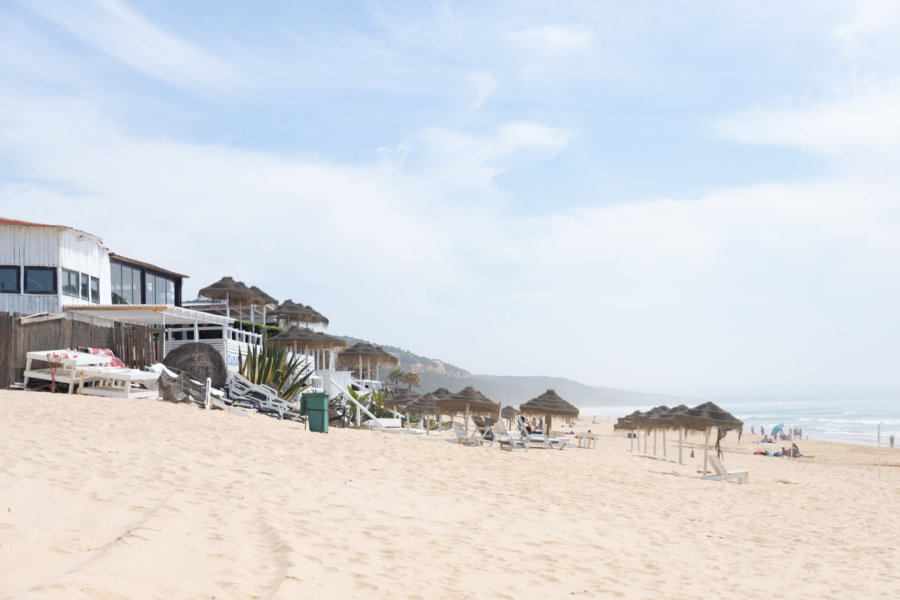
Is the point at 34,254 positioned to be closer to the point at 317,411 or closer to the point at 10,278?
the point at 10,278

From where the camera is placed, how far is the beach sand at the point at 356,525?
514 centimetres

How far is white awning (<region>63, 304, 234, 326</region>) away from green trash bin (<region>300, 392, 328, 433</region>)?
6.79 metres

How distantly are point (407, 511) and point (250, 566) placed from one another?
289cm

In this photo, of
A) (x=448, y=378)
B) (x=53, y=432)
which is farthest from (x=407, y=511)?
(x=448, y=378)

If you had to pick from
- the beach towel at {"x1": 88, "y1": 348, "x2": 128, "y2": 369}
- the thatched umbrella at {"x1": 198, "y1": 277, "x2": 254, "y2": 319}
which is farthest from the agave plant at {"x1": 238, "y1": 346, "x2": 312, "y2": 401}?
→ the thatched umbrella at {"x1": 198, "y1": 277, "x2": 254, "y2": 319}

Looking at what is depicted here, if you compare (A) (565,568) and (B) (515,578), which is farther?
(A) (565,568)

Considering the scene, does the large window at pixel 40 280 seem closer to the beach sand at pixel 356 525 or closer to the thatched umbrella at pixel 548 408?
the beach sand at pixel 356 525

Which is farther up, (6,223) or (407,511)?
(6,223)

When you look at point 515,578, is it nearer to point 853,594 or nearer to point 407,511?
point 407,511

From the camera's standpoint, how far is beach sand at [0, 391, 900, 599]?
16.9 feet

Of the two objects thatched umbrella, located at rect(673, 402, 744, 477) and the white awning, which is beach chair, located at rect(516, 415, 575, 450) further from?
the white awning

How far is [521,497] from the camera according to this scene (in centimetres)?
988

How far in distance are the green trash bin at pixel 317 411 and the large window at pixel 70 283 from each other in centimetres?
1155

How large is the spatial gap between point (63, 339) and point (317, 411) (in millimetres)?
6832
